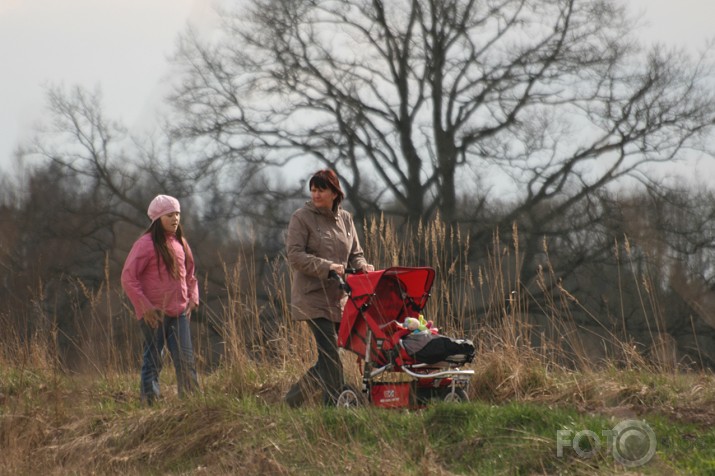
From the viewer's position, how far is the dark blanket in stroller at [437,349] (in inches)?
232

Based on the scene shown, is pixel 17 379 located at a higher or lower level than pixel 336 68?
lower

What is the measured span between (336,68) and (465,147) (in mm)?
3263

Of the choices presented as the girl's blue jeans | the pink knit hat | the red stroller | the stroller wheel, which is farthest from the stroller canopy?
the pink knit hat

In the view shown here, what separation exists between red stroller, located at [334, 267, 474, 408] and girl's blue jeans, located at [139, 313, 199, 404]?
117 centimetres

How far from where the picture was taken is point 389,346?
19.9 feet

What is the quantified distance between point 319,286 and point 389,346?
64cm

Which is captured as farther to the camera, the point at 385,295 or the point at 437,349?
the point at 385,295

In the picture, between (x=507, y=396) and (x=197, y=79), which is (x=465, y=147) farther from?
(x=507, y=396)

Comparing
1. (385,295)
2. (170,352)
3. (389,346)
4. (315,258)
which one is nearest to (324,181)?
(315,258)

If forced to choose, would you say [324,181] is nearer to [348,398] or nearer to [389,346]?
[389,346]

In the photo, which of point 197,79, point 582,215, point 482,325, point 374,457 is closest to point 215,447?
point 374,457

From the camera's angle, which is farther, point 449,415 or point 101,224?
point 101,224

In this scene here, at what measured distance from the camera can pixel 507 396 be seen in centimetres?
673

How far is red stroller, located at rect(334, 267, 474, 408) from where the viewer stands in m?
6.00
